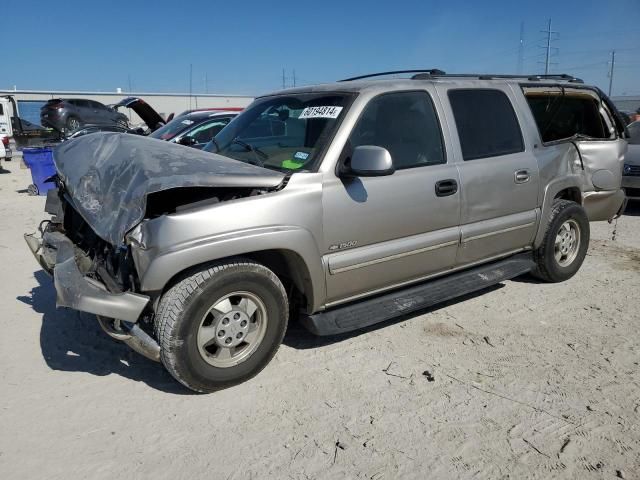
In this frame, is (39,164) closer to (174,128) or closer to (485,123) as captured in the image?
(174,128)

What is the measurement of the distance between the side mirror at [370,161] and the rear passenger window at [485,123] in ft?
3.59

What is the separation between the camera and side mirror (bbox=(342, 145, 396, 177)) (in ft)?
10.8

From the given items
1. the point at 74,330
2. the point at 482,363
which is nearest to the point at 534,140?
the point at 482,363

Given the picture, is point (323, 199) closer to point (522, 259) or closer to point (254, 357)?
point (254, 357)

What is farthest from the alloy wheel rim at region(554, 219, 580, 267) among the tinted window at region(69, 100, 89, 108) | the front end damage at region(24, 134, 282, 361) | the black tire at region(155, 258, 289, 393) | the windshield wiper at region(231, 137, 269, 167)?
the tinted window at region(69, 100, 89, 108)

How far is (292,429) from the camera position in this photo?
2916mm

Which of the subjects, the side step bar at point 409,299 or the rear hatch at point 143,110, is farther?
the rear hatch at point 143,110

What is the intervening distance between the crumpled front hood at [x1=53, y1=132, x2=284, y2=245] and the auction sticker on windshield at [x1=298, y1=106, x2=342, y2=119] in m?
0.63

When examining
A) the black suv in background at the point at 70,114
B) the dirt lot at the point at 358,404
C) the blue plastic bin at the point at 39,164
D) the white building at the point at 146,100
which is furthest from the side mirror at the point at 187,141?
the white building at the point at 146,100

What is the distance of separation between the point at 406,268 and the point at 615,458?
5.76 feet

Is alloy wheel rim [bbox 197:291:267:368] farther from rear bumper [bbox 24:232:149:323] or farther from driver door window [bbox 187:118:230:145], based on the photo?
driver door window [bbox 187:118:230:145]

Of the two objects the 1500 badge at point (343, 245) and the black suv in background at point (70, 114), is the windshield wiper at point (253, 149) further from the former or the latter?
the black suv in background at point (70, 114)

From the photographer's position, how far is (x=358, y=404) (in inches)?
124

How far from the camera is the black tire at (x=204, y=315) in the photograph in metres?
2.98
